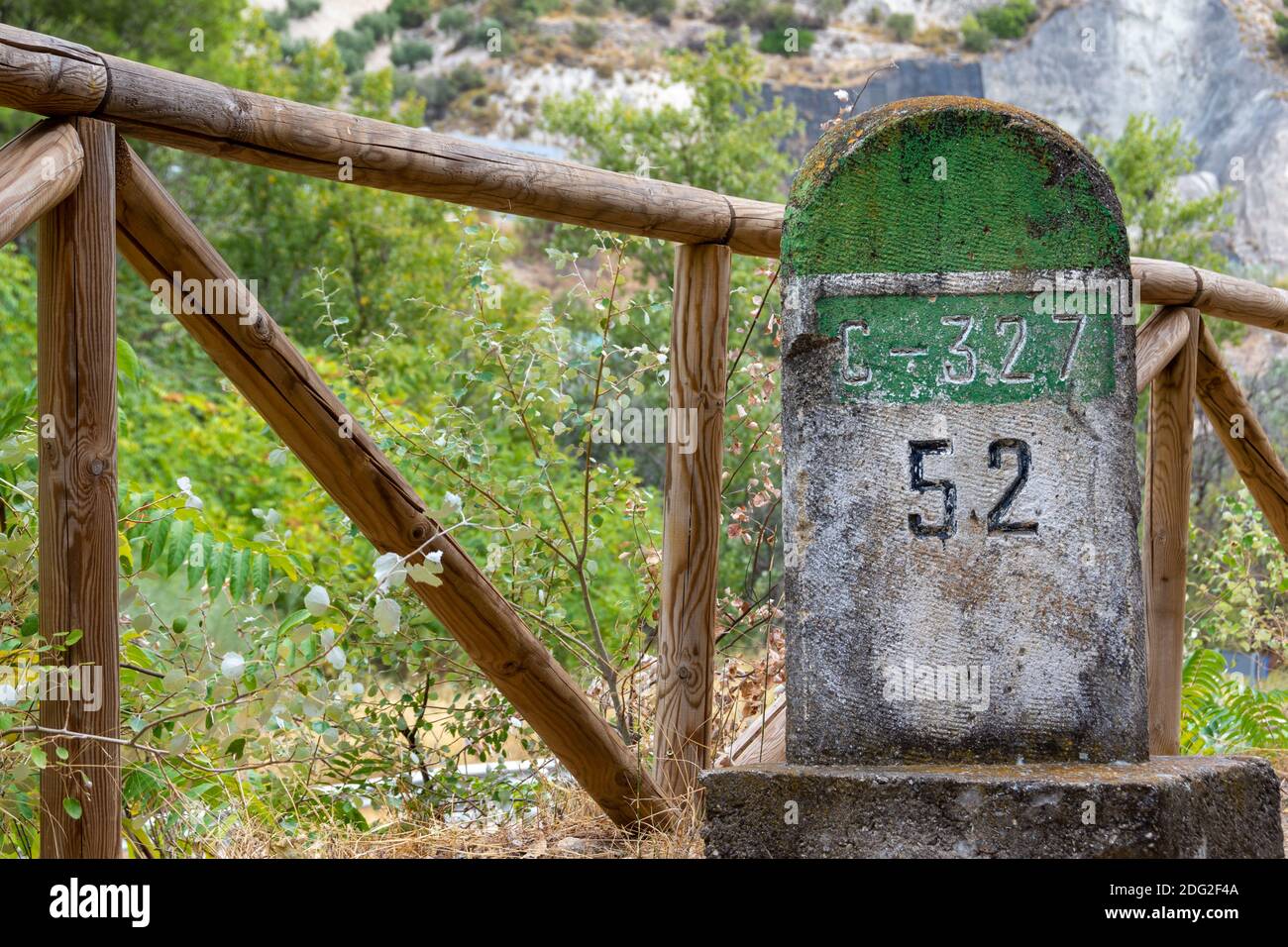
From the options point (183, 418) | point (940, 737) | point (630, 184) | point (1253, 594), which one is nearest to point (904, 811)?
point (940, 737)

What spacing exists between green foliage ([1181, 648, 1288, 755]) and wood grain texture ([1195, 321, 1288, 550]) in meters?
0.55

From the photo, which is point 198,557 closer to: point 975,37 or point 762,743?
point 762,743

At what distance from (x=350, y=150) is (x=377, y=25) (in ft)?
151

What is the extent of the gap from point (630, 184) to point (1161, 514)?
229 cm

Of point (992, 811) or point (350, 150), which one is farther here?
point (350, 150)

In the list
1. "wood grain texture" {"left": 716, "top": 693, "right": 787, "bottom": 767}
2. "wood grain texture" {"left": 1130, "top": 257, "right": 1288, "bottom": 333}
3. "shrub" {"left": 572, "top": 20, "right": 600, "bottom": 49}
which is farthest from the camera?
"shrub" {"left": 572, "top": 20, "right": 600, "bottom": 49}

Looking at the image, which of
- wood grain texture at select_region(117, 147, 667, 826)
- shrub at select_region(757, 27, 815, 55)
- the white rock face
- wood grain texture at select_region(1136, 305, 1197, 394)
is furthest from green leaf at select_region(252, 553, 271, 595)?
the white rock face

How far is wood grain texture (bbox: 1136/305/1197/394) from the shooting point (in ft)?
13.3

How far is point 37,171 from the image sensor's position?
199cm

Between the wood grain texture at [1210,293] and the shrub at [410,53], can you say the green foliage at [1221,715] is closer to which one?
the wood grain texture at [1210,293]

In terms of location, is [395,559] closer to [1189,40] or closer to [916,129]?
[916,129]

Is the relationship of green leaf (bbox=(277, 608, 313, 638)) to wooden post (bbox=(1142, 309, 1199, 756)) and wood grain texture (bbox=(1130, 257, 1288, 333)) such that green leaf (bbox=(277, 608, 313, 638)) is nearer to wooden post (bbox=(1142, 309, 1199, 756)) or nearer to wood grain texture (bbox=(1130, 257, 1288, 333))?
wood grain texture (bbox=(1130, 257, 1288, 333))

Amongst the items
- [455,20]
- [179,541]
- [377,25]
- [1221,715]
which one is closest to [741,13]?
[455,20]

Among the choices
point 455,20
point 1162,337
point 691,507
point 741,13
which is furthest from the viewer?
point 741,13
